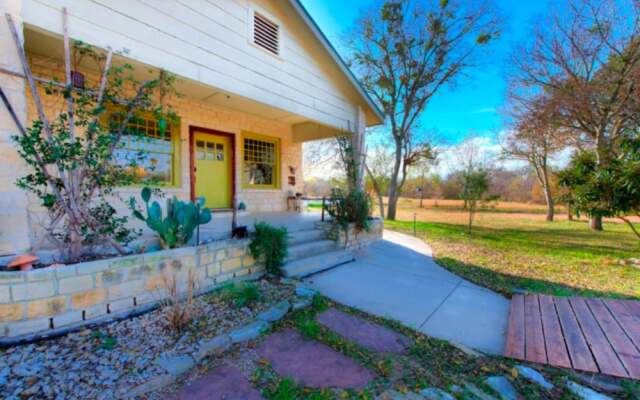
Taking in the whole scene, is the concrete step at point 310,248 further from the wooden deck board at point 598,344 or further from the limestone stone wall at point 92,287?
the wooden deck board at point 598,344

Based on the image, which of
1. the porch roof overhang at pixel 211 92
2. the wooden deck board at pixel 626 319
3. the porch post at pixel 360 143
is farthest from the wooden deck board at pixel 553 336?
the porch roof overhang at pixel 211 92

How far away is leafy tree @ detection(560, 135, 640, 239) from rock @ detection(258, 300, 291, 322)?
7032 millimetres

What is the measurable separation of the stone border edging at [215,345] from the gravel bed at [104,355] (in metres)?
0.06

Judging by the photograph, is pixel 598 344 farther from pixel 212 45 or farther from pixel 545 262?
pixel 212 45

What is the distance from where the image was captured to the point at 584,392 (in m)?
1.99

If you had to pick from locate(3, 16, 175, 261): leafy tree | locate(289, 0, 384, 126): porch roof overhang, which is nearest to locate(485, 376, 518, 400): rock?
locate(3, 16, 175, 261): leafy tree

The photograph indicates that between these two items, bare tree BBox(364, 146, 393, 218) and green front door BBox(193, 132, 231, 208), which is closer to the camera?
green front door BBox(193, 132, 231, 208)

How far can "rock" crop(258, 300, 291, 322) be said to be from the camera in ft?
8.80

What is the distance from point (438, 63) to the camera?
13.0 meters

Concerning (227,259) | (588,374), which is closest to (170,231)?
(227,259)

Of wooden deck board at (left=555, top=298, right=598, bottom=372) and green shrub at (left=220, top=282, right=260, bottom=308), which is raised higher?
green shrub at (left=220, top=282, right=260, bottom=308)

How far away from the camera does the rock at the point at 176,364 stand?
1.90m

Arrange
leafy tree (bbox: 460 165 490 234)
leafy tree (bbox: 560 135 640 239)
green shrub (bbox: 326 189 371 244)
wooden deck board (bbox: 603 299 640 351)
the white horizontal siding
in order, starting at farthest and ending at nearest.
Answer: leafy tree (bbox: 460 165 490 234) < green shrub (bbox: 326 189 371 244) < leafy tree (bbox: 560 135 640 239) < the white horizontal siding < wooden deck board (bbox: 603 299 640 351)

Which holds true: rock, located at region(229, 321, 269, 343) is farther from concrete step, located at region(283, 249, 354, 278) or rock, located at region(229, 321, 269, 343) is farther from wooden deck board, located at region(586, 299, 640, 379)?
wooden deck board, located at region(586, 299, 640, 379)
